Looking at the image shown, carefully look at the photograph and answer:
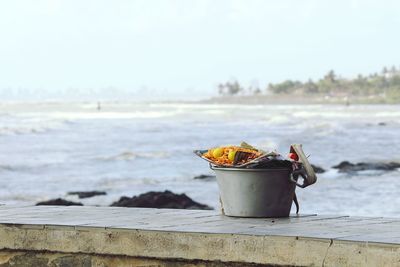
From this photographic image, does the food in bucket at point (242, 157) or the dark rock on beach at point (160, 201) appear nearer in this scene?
the food in bucket at point (242, 157)

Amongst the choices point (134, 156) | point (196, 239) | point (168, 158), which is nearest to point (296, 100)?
point (134, 156)

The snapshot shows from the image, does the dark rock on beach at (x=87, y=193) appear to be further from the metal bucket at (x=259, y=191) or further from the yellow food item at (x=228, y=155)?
the metal bucket at (x=259, y=191)

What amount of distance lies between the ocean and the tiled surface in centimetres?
473

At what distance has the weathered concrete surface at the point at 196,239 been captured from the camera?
16.9 ft

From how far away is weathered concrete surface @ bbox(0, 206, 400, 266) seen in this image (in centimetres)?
514

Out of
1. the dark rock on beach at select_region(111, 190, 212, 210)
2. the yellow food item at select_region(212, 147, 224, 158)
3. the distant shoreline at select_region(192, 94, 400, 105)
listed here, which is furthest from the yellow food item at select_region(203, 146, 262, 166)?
the distant shoreline at select_region(192, 94, 400, 105)

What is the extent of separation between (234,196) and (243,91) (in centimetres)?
17772

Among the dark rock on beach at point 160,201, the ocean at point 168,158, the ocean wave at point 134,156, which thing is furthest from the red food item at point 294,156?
the ocean wave at point 134,156

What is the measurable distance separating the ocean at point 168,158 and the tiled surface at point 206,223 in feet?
15.5

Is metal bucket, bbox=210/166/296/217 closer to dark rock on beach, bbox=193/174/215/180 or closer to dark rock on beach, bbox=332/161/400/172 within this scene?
dark rock on beach, bbox=193/174/215/180

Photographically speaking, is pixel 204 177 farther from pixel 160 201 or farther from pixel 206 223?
pixel 206 223

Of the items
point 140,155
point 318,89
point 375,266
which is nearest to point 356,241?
point 375,266

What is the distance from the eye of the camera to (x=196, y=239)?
18.2ft

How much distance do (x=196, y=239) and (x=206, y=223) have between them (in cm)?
45
